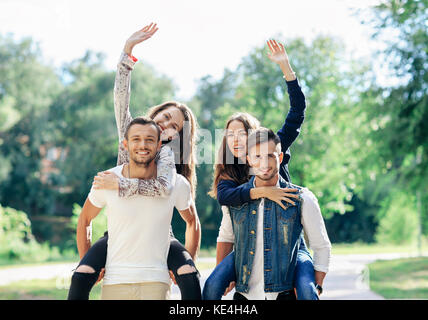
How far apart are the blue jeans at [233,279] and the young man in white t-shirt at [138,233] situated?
22cm

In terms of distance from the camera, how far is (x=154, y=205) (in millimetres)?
2457

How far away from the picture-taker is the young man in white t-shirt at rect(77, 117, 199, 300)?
2426 mm

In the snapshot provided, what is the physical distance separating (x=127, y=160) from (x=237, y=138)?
662 mm

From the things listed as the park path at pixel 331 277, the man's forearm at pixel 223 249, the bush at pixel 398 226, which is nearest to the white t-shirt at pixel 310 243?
the man's forearm at pixel 223 249

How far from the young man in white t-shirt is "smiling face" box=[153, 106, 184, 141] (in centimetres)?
56

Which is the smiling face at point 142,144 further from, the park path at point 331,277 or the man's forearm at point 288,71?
the park path at point 331,277

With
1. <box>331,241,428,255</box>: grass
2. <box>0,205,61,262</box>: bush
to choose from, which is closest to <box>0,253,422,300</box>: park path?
<box>0,205,61,262</box>: bush

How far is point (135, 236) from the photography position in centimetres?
243

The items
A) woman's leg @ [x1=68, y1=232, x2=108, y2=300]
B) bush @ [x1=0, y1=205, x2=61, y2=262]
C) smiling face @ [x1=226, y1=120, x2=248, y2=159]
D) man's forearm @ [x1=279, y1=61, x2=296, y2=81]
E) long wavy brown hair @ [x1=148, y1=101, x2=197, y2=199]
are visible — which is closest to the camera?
woman's leg @ [x1=68, y1=232, x2=108, y2=300]

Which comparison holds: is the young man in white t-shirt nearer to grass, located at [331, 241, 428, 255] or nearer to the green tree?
the green tree

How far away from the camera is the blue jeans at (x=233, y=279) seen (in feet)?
7.79

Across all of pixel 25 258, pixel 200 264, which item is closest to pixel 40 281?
pixel 200 264

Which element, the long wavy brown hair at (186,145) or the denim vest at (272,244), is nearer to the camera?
the denim vest at (272,244)
